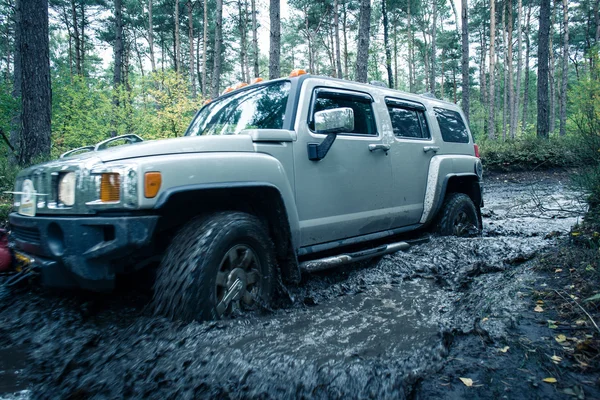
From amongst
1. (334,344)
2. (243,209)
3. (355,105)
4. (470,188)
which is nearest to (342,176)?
(355,105)

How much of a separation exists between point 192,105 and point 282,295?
1149 cm

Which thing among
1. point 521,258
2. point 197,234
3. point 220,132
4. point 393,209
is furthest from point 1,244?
point 521,258

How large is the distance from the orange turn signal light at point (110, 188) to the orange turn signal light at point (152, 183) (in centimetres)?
14

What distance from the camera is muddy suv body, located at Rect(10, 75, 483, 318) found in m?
2.00

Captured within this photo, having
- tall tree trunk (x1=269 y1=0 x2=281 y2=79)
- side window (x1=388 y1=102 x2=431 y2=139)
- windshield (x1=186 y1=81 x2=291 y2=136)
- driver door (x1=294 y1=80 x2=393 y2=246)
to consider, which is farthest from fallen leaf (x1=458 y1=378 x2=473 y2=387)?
tall tree trunk (x1=269 y1=0 x2=281 y2=79)

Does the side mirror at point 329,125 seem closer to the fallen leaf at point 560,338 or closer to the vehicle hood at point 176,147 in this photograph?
the vehicle hood at point 176,147

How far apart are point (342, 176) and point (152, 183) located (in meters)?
1.68

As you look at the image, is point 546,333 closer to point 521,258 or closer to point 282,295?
point 282,295

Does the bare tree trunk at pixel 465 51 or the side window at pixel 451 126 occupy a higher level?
the bare tree trunk at pixel 465 51

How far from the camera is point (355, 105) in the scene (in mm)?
3568

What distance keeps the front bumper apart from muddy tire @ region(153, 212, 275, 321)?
221mm

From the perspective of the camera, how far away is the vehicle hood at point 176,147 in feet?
6.99

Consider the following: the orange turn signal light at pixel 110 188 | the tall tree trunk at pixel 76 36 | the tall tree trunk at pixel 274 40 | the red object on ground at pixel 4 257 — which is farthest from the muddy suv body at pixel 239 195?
the tall tree trunk at pixel 76 36

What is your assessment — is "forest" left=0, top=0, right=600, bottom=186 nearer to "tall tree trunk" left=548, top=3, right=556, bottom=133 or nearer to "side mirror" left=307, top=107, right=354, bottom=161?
"tall tree trunk" left=548, top=3, right=556, bottom=133
